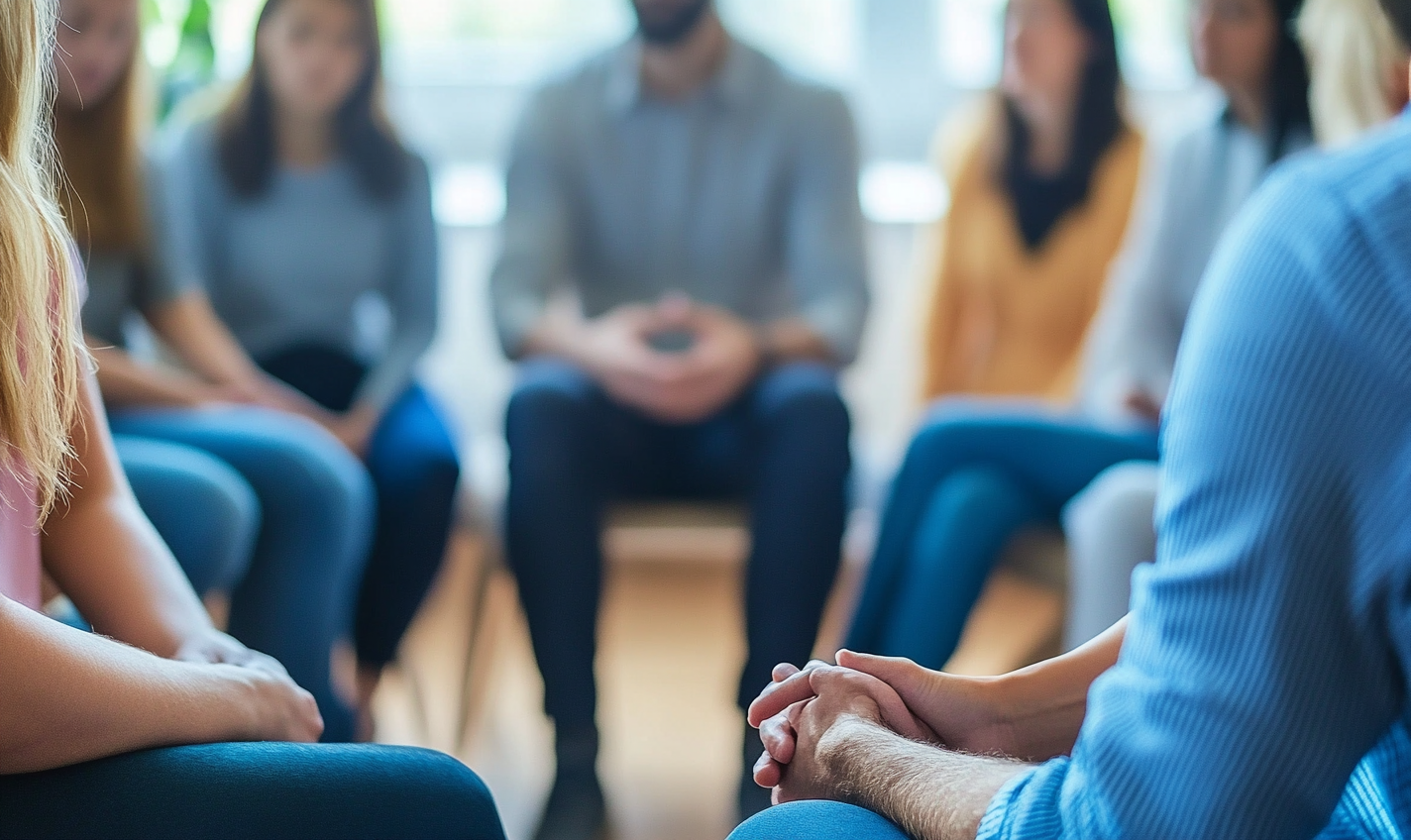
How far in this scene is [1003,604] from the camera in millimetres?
2729

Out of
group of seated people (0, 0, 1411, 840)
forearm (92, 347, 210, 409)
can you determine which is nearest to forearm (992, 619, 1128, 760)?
group of seated people (0, 0, 1411, 840)

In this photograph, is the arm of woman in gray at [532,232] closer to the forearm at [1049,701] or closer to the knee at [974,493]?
the knee at [974,493]

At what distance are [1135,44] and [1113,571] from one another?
2.05 m

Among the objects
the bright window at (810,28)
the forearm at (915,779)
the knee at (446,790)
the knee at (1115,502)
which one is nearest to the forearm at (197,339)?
the knee at (1115,502)

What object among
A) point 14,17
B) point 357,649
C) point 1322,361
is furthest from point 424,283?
point 1322,361

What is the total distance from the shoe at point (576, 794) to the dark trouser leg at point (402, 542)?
0.40 metres

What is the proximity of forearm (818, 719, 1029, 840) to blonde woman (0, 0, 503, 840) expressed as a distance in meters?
0.21

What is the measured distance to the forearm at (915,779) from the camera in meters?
0.70

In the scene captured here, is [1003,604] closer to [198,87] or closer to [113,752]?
[198,87]

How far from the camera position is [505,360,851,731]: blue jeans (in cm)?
168

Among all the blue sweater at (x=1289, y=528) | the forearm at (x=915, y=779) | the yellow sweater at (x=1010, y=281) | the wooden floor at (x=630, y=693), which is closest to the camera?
the blue sweater at (x=1289, y=528)

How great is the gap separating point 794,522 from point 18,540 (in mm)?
1018

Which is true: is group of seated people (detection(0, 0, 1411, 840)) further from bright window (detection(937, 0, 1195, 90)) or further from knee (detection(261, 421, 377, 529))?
bright window (detection(937, 0, 1195, 90))

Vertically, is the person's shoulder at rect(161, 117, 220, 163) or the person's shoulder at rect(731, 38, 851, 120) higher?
the person's shoulder at rect(731, 38, 851, 120)
